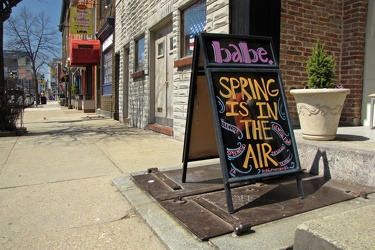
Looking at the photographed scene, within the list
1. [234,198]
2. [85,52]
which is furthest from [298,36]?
[85,52]

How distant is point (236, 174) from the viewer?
281 centimetres

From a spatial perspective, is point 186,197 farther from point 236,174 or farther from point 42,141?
point 42,141

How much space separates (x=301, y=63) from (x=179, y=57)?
267cm

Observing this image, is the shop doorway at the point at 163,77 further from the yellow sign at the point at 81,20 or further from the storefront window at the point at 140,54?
the yellow sign at the point at 81,20

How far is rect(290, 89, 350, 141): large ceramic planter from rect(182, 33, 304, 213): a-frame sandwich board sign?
2.61ft

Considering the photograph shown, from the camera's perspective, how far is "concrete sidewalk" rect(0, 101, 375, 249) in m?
2.45

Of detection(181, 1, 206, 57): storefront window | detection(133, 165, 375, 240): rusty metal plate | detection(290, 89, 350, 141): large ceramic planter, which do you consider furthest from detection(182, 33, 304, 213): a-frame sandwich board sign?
detection(181, 1, 206, 57): storefront window

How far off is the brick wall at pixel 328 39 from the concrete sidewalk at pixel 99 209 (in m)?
1.24

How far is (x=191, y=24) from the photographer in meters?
6.70

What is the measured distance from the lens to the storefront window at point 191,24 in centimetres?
630

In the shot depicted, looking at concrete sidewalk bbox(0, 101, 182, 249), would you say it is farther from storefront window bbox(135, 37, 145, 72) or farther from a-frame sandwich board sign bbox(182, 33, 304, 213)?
storefront window bbox(135, 37, 145, 72)

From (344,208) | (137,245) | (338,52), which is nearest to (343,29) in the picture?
(338,52)

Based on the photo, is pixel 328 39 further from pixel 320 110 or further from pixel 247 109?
pixel 247 109

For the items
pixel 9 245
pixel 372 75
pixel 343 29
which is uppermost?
pixel 343 29
